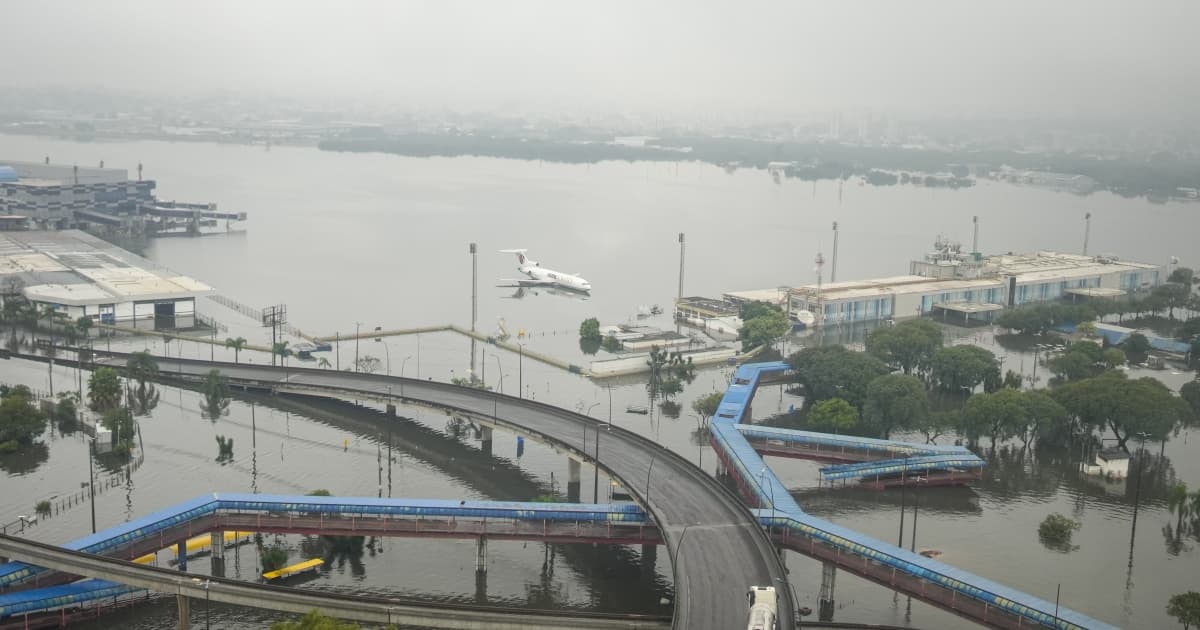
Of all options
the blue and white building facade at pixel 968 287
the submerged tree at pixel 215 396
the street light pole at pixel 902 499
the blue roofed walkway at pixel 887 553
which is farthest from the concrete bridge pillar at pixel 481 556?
the blue and white building facade at pixel 968 287

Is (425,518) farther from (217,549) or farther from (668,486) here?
(668,486)

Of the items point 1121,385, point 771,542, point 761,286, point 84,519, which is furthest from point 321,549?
point 761,286

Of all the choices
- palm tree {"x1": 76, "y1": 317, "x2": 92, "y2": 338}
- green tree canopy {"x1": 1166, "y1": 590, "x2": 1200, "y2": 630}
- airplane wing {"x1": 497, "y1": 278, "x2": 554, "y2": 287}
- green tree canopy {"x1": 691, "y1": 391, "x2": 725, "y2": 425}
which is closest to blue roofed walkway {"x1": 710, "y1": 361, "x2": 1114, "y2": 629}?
A: green tree canopy {"x1": 1166, "y1": 590, "x2": 1200, "y2": 630}

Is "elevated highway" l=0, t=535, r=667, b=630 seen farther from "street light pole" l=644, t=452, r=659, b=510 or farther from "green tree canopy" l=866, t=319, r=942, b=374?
"green tree canopy" l=866, t=319, r=942, b=374

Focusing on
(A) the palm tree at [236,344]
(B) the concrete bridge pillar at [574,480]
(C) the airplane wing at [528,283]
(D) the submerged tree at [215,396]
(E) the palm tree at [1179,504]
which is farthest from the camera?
(C) the airplane wing at [528,283]

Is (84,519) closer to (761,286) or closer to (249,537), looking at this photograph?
(249,537)

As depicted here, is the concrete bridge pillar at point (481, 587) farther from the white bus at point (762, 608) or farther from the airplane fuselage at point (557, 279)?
the airplane fuselage at point (557, 279)

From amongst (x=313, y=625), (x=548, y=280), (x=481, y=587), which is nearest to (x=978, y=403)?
(x=481, y=587)
